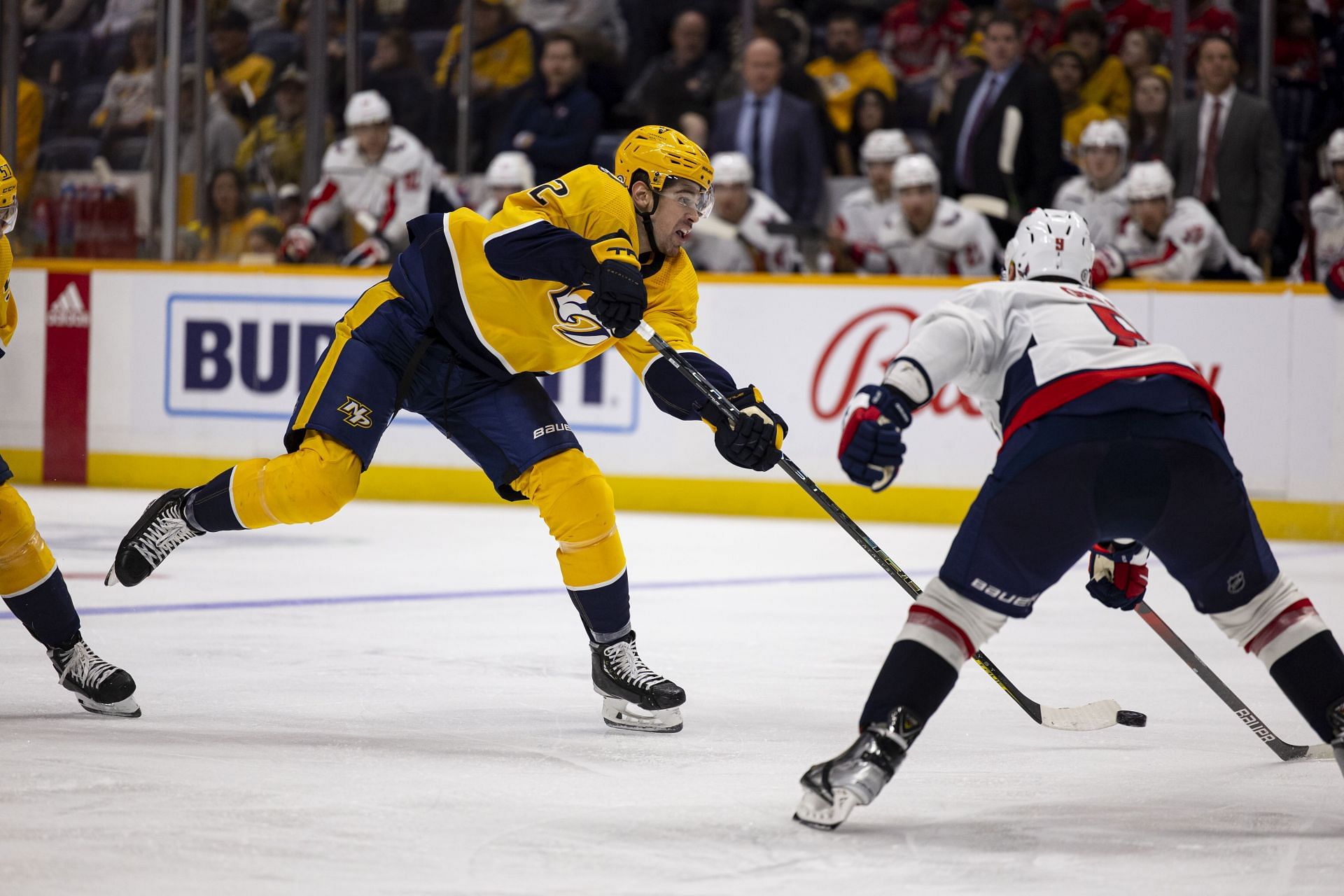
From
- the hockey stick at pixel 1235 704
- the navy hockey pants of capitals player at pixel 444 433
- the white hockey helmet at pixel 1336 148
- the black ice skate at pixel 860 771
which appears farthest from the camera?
the white hockey helmet at pixel 1336 148

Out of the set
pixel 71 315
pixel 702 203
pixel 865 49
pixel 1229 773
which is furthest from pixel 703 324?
pixel 1229 773

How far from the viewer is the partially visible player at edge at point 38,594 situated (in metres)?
3.64

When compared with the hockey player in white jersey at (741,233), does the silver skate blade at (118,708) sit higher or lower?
lower

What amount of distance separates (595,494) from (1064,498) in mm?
1225

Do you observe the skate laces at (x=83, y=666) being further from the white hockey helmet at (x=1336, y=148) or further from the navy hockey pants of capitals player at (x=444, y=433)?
the white hockey helmet at (x=1336, y=148)

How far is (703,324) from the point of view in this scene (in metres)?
8.32

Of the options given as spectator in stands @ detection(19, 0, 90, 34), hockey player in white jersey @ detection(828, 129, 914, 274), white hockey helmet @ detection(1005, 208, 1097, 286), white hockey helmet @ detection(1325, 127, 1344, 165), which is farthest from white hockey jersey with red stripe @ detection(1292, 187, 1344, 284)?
spectator in stands @ detection(19, 0, 90, 34)

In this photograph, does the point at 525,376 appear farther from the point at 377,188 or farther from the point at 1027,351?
the point at 377,188

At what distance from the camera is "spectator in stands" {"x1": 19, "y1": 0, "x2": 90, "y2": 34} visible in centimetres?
929

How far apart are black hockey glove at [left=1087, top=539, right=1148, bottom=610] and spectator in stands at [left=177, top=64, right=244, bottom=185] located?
6.93 m

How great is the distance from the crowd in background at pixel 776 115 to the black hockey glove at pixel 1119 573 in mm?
4831

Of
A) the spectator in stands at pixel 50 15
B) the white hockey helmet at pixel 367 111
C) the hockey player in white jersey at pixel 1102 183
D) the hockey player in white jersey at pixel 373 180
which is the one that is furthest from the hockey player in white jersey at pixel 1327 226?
the spectator in stands at pixel 50 15

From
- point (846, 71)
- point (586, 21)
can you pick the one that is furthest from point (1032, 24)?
point (586, 21)

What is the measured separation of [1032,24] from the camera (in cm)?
920
